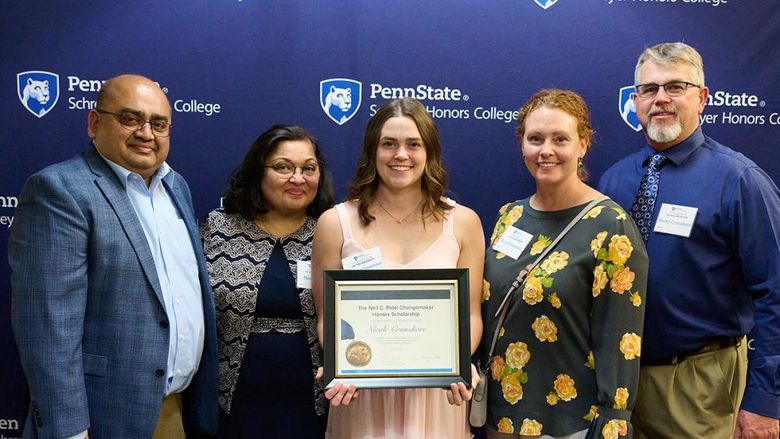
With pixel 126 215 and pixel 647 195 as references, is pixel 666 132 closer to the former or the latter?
pixel 647 195

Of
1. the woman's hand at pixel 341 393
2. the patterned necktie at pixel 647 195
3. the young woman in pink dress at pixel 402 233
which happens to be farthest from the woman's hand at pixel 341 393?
the patterned necktie at pixel 647 195

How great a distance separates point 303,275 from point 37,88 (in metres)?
1.71

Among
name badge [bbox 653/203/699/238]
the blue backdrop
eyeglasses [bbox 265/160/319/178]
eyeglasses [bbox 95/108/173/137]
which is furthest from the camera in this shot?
the blue backdrop

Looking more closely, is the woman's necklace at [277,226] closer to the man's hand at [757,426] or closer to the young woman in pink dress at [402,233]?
the young woman in pink dress at [402,233]

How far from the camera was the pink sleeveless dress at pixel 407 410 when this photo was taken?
2098 mm

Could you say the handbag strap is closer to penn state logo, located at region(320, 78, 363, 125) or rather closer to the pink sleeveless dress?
the pink sleeveless dress

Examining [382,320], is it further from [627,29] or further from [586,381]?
[627,29]

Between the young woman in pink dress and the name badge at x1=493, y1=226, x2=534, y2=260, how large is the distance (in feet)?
0.25

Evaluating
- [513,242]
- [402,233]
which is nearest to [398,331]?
[402,233]

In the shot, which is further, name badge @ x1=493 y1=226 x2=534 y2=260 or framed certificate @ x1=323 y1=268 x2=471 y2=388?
name badge @ x1=493 y1=226 x2=534 y2=260

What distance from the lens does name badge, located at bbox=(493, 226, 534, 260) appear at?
85.3 inches

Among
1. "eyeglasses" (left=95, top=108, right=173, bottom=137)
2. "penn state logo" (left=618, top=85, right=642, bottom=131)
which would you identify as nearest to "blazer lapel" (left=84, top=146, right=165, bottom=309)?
"eyeglasses" (left=95, top=108, right=173, bottom=137)

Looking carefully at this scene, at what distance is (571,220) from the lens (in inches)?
82.0

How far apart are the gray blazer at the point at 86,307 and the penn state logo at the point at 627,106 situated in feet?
7.33
